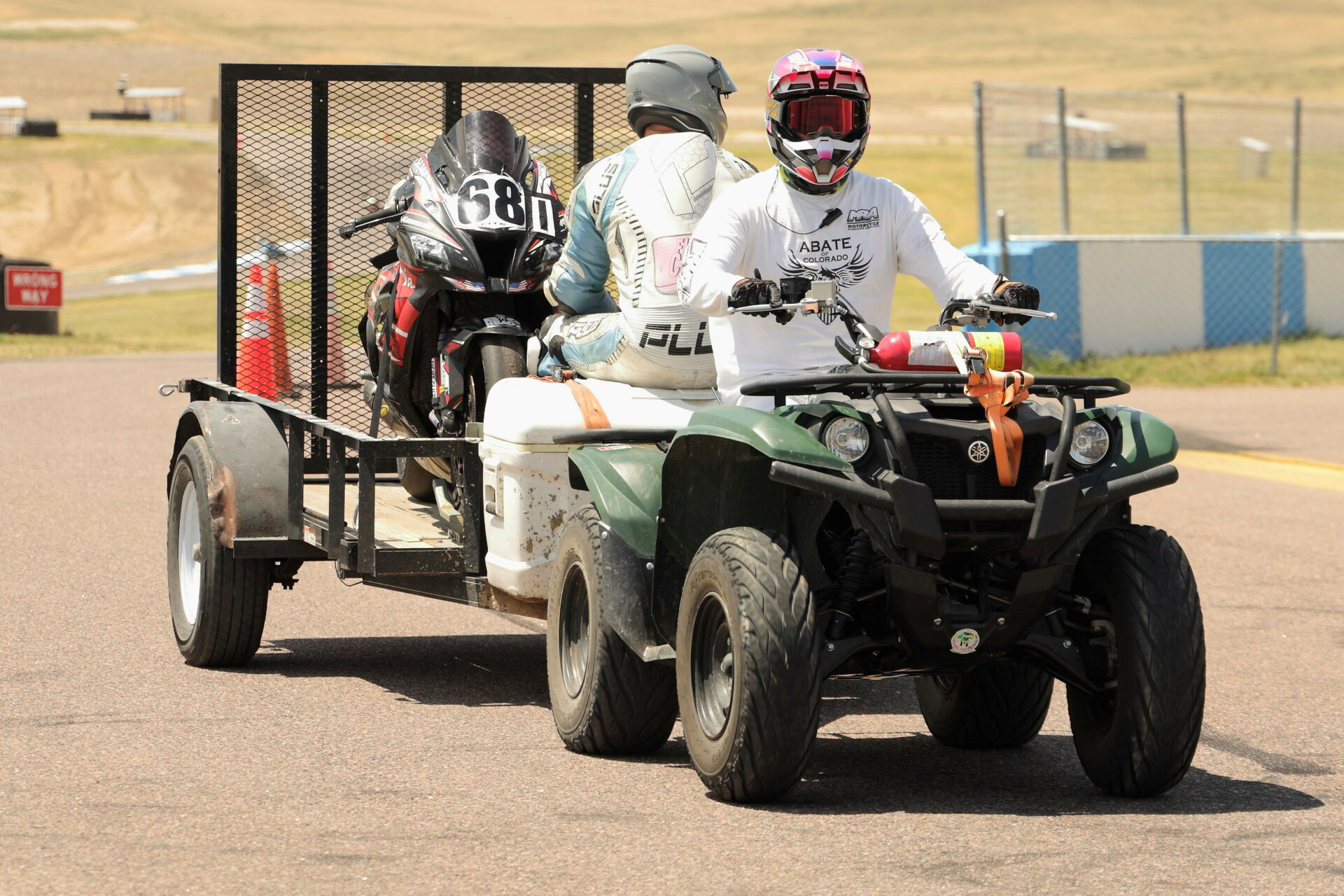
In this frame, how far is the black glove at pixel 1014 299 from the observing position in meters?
5.75

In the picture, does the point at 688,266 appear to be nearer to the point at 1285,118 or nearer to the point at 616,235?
the point at 616,235

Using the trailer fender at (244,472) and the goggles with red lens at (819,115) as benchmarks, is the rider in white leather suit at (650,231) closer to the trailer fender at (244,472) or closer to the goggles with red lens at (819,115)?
the goggles with red lens at (819,115)

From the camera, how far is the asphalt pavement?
475 centimetres

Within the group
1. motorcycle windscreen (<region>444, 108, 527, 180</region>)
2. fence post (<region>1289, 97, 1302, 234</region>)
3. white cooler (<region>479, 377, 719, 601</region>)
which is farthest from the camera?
fence post (<region>1289, 97, 1302, 234</region>)

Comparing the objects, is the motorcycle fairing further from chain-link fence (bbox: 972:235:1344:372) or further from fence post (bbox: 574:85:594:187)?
chain-link fence (bbox: 972:235:1344:372)

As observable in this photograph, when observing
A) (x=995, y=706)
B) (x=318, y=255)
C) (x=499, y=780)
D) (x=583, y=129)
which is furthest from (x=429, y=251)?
(x=995, y=706)

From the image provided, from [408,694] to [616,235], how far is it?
1767 mm

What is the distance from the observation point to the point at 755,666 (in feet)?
16.7

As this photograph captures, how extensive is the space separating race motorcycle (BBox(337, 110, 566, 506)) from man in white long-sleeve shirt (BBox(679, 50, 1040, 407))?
160 centimetres

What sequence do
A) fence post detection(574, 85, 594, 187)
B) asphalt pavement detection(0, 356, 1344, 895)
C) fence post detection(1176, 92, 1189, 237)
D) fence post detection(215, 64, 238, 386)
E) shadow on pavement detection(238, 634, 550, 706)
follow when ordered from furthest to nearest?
fence post detection(1176, 92, 1189, 237) → fence post detection(574, 85, 594, 187) → fence post detection(215, 64, 238, 386) → shadow on pavement detection(238, 634, 550, 706) → asphalt pavement detection(0, 356, 1344, 895)

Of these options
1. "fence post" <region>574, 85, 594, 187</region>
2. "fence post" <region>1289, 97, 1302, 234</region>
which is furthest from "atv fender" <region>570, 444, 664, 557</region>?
"fence post" <region>1289, 97, 1302, 234</region>

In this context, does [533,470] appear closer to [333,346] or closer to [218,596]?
[218,596]

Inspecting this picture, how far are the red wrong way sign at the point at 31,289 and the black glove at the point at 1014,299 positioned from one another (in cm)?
2350

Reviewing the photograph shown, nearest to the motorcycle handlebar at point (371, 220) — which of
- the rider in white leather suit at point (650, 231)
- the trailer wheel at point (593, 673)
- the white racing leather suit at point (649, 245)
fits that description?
the rider in white leather suit at point (650, 231)
